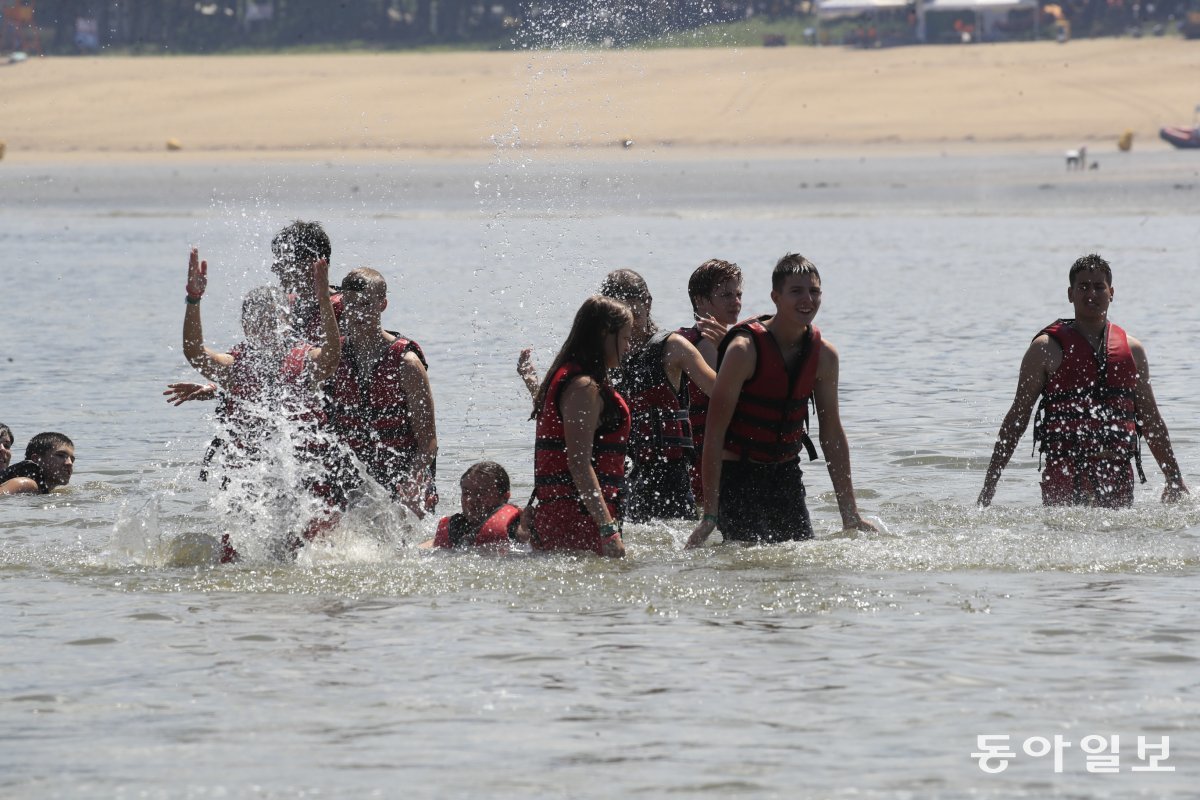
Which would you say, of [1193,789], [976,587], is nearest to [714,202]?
[976,587]

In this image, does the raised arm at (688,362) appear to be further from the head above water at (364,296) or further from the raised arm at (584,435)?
the head above water at (364,296)

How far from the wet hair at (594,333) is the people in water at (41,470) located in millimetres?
4984

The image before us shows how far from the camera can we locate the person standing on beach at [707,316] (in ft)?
28.2

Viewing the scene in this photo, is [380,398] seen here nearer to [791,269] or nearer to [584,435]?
[584,435]

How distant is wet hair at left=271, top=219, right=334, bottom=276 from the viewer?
8.01 m

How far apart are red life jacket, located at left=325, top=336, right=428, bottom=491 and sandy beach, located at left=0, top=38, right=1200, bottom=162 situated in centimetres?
5024

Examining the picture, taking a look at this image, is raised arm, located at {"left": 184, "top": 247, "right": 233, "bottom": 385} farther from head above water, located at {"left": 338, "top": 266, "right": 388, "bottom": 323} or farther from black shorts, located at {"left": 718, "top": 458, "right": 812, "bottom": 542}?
black shorts, located at {"left": 718, "top": 458, "right": 812, "bottom": 542}

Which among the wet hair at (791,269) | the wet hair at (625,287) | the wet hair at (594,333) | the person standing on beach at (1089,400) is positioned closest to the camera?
the wet hair at (594,333)

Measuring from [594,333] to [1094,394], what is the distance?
119 inches

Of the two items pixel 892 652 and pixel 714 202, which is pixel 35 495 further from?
pixel 714 202

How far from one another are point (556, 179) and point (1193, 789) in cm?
4316

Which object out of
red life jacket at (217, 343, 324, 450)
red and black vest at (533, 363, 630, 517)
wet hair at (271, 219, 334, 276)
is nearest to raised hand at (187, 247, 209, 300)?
red life jacket at (217, 343, 324, 450)

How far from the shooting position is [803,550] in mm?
8469

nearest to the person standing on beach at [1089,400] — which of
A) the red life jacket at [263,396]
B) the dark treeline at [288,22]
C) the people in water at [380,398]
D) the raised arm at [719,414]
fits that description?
the raised arm at [719,414]
